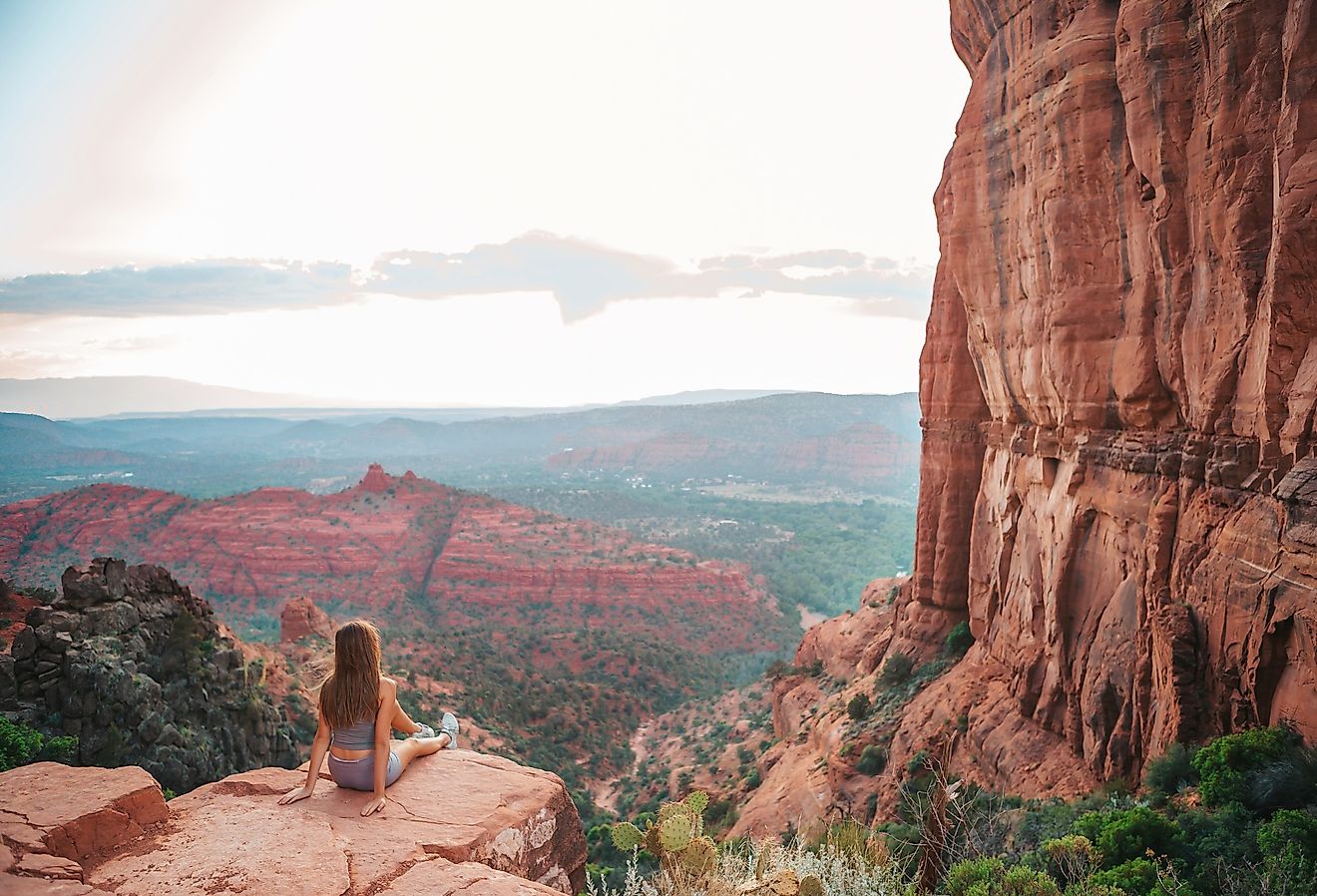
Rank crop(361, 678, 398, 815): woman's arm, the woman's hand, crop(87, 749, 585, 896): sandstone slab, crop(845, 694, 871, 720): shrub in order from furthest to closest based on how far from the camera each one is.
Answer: crop(845, 694, 871, 720): shrub
the woman's hand
crop(361, 678, 398, 815): woman's arm
crop(87, 749, 585, 896): sandstone slab

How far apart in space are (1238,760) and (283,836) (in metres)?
10.1

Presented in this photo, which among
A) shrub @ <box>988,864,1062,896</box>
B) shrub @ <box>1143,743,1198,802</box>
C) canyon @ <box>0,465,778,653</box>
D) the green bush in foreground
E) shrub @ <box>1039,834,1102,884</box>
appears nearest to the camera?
shrub @ <box>988,864,1062,896</box>

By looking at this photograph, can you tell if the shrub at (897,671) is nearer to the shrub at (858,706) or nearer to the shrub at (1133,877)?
the shrub at (858,706)

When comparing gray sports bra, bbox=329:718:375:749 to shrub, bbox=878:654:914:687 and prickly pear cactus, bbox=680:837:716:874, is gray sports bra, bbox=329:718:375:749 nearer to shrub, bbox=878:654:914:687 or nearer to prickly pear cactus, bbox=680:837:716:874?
prickly pear cactus, bbox=680:837:716:874

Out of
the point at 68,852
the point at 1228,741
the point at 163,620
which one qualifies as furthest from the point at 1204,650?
the point at 163,620

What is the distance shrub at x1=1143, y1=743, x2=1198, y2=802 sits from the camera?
10.0m

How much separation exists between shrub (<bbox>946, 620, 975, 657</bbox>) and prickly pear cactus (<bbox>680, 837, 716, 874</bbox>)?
16.2 m

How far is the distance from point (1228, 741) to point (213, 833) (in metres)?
10.7

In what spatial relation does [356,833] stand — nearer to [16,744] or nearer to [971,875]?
[971,875]

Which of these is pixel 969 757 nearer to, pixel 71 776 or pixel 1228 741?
pixel 1228 741

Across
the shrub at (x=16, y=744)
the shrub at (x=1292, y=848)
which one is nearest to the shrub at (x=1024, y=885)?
the shrub at (x=1292, y=848)

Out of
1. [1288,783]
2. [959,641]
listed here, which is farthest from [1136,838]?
[959,641]

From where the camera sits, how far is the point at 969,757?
16.2 meters

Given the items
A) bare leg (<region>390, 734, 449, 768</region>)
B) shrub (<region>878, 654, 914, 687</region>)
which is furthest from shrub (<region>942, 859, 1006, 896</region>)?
shrub (<region>878, 654, 914, 687</region>)
